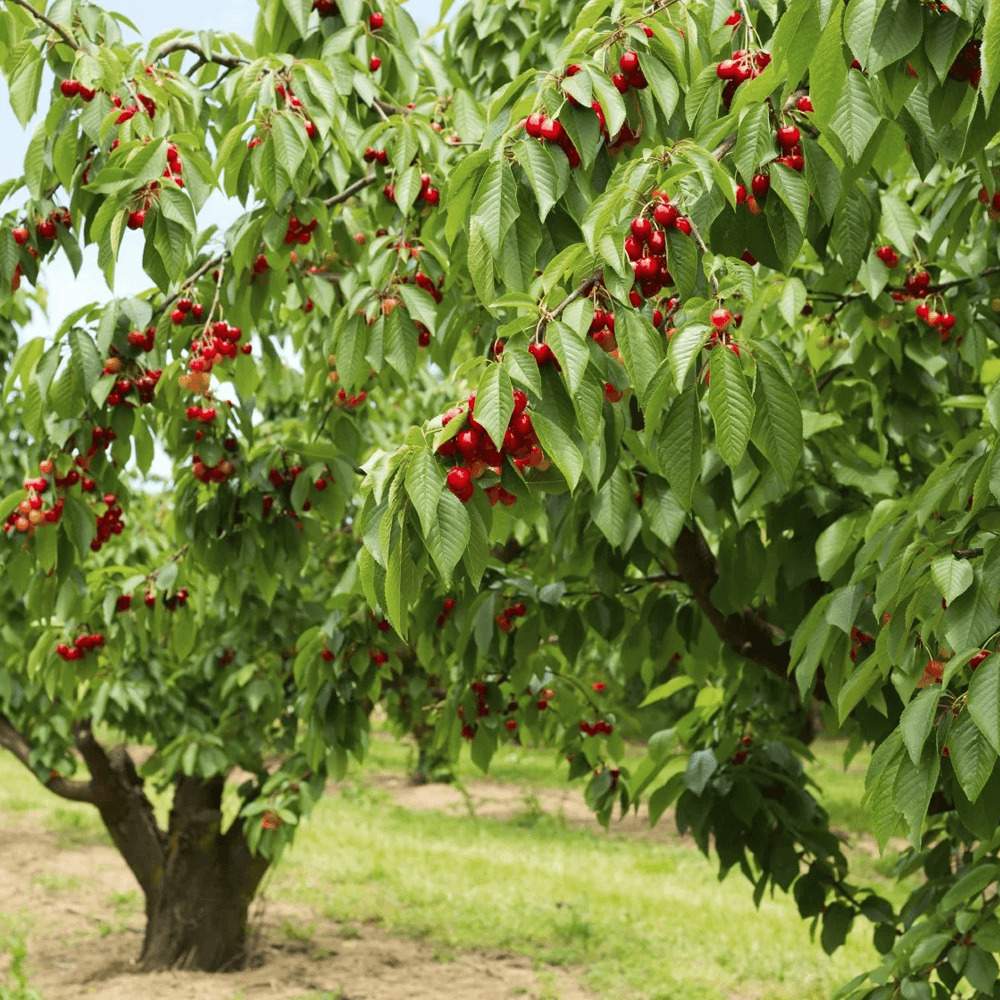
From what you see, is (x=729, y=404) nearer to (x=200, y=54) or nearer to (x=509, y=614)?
(x=509, y=614)

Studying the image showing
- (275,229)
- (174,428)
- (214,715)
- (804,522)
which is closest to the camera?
(275,229)

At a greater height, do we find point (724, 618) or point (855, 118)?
point (855, 118)

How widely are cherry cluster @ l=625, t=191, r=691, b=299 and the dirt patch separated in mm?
5514

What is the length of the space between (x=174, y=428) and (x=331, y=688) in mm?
908

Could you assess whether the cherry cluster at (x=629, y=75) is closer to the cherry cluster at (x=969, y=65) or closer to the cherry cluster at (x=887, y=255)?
the cherry cluster at (x=969, y=65)

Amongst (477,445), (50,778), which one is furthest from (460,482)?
(50,778)

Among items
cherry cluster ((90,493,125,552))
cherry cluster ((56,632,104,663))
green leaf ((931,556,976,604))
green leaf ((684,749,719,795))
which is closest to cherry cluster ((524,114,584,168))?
green leaf ((931,556,976,604))

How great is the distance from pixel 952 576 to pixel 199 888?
19.5 ft

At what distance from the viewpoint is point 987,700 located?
1.26m

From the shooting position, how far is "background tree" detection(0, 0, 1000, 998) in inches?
53.5

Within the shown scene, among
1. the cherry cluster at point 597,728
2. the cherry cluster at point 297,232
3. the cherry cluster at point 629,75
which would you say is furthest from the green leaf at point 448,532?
the cherry cluster at point 597,728

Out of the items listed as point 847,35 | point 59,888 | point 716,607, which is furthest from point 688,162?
point 59,888

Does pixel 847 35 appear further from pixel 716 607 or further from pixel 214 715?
pixel 214 715

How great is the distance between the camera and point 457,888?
897 centimetres
